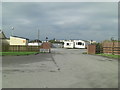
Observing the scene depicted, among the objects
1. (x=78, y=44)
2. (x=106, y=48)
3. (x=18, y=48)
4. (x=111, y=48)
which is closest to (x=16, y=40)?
(x=18, y=48)

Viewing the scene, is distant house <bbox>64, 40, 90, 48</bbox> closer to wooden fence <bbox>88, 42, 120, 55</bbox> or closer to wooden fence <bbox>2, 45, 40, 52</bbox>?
wooden fence <bbox>2, 45, 40, 52</bbox>

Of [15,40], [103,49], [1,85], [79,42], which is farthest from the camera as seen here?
[79,42]

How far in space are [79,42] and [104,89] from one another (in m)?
70.4

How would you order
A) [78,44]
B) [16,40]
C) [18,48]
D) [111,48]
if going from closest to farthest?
[111,48] < [18,48] < [16,40] < [78,44]

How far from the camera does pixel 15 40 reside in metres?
57.0

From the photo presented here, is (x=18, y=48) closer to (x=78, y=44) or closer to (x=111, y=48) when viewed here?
(x=111, y=48)

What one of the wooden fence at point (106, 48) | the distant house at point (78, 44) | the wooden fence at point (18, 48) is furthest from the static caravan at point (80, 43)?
the wooden fence at point (106, 48)

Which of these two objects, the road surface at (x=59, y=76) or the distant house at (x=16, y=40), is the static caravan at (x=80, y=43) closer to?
the distant house at (x=16, y=40)

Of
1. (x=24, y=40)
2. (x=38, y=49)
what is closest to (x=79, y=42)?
(x=24, y=40)

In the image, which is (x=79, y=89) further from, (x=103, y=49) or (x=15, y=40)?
(x=15, y=40)

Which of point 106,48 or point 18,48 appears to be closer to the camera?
point 106,48

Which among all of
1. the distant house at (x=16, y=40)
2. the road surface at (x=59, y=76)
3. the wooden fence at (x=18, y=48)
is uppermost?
the distant house at (x=16, y=40)

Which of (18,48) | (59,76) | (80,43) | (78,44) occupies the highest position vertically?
(80,43)

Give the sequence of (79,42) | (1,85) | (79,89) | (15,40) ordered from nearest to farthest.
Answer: (79,89), (1,85), (15,40), (79,42)
